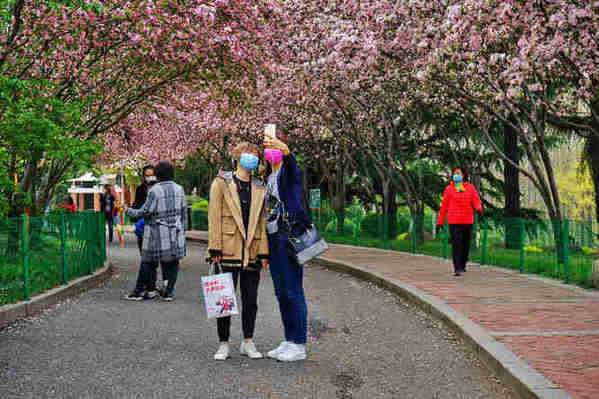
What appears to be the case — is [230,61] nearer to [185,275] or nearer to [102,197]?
[185,275]

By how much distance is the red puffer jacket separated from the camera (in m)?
13.2

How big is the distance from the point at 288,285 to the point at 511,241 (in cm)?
883

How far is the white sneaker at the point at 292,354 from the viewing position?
20.8ft

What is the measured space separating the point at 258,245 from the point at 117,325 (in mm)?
2721

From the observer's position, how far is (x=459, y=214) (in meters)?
13.2

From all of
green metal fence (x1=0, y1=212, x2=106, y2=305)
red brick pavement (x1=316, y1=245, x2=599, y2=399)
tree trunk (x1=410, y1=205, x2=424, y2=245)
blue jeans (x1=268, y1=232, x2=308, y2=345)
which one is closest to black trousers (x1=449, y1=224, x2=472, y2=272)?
red brick pavement (x1=316, y1=245, x2=599, y2=399)

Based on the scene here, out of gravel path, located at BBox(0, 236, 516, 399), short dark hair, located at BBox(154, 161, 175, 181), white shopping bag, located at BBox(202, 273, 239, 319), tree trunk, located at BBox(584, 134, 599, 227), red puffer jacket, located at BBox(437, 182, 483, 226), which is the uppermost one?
tree trunk, located at BBox(584, 134, 599, 227)

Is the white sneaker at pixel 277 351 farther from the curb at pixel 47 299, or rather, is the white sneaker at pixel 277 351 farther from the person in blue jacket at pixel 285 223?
the curb at pixel 47 299

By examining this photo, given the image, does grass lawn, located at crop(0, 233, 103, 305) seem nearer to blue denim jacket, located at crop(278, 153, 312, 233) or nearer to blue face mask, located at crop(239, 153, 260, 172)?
blue face mask, located at crop(239, 153, 260, 172)

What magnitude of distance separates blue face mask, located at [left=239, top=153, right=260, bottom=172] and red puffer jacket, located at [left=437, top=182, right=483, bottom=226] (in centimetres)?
735

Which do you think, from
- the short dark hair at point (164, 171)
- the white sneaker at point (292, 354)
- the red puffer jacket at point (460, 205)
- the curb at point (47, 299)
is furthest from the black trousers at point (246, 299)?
the red puffer jacket at point (460, 205)

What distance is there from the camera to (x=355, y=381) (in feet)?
18.7

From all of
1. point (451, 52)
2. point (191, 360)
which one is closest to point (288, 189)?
point (191, 360)

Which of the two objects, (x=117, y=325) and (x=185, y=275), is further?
(x=185, y=275)
